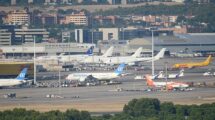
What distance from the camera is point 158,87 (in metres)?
83.2

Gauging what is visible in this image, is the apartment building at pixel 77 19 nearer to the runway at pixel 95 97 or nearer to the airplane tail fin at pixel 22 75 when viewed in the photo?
the runway at pixel 95 97

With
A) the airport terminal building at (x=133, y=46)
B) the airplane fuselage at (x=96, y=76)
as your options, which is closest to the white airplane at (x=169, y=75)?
the airplane fuselage at (x=96, y=76)

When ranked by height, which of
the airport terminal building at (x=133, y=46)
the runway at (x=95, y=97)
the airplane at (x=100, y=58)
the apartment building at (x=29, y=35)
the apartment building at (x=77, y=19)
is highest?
the apartment building at (x=77, y=19)

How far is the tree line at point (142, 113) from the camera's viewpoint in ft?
200

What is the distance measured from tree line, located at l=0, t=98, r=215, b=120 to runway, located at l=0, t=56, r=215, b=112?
2342 mm

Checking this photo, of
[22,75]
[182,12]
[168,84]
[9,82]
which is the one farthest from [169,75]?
[182,12]

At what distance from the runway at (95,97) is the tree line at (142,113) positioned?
2342 millimetres

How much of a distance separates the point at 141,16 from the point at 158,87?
92.5m

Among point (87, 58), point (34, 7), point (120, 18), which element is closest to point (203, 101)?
point (87, 58)

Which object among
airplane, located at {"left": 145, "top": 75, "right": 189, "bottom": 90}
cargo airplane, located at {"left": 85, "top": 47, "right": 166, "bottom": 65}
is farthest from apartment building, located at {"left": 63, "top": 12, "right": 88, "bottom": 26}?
airplane, located at {"left": 145, "top": 75, "right": 189, "bottom": 90}

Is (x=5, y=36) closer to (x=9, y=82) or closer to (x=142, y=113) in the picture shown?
(x=9, y=82)

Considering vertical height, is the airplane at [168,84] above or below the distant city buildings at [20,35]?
below

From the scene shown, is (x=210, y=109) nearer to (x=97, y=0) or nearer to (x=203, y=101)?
(x=203, y=101)

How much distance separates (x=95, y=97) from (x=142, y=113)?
40.0ft
